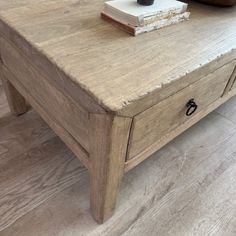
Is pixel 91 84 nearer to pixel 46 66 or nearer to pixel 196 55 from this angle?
pixel 46 66

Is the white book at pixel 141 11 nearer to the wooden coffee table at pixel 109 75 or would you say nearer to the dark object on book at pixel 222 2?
the wooden coffee table at pixel 109 75

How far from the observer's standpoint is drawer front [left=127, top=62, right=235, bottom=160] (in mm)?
524

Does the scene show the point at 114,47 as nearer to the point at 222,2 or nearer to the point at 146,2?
the point at 146,2

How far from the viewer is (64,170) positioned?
0.85m

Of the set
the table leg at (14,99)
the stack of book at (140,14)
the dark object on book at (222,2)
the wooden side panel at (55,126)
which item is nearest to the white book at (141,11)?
the stack of book at (140,14)

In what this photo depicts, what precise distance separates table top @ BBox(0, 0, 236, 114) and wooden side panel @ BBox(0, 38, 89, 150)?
0.25ft

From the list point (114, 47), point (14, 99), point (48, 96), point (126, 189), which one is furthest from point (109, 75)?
point (14, 99)

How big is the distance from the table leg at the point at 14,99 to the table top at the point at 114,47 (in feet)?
0.97

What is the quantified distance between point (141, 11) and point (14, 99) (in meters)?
0.57

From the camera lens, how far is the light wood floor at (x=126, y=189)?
0.72 m

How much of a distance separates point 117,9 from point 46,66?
0.74 ft

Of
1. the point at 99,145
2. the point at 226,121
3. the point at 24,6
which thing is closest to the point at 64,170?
the point at 99,145

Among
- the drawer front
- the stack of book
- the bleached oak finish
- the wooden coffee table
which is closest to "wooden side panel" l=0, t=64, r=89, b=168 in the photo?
the wooden coffee table

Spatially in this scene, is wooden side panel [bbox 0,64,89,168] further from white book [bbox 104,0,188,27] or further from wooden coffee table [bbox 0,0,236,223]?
white book [bbox 104,0,188,27]
